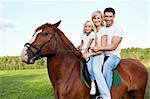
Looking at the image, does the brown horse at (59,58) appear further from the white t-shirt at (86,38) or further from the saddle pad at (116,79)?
the white t-shirt at (86,38)

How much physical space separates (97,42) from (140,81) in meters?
1.58

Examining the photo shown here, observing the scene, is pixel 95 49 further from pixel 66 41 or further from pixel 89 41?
pixel 66 41

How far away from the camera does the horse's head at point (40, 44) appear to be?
5758 millimetres

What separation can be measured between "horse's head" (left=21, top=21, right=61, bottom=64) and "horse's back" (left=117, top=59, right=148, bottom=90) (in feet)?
5.29

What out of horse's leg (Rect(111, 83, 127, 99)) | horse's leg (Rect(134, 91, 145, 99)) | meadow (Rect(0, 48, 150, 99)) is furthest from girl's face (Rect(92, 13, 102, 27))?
meadow (Rect(0, 48, 150, 99))

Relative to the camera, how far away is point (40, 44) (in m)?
5.82

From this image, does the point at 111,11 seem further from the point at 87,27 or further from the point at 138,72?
the point at 138,72

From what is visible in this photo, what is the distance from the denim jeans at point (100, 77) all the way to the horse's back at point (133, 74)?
737 millimetres

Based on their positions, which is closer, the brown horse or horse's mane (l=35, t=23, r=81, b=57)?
the brown horse

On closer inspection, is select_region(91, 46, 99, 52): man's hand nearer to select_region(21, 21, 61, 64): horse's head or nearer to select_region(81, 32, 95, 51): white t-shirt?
select_region(81, 32, 95, 51): white t-shirt

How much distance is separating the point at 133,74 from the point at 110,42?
111 centimetres

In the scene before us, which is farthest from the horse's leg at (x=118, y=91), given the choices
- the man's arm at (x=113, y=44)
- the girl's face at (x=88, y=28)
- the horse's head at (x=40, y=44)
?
the horse's head at (x=40, y=44)

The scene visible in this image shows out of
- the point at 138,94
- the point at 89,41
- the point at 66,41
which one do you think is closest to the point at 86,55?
the point at 89,41

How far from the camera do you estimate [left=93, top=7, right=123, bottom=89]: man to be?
616cm
